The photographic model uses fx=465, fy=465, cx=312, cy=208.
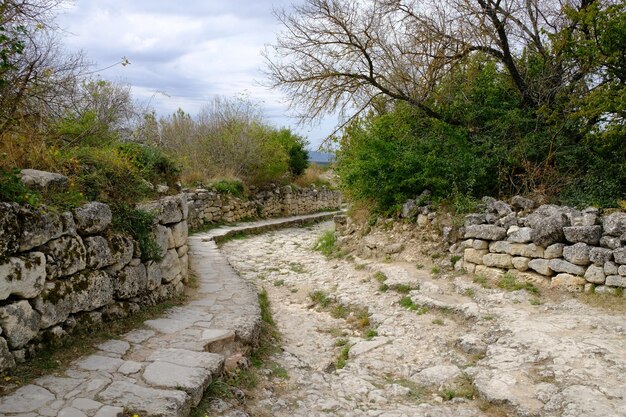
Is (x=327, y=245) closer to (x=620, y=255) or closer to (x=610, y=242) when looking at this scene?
(x=610, y=242)

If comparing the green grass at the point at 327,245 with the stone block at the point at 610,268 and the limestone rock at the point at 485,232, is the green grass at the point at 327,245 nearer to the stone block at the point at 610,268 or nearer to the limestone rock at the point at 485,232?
the limestone rock at the point at 485,232

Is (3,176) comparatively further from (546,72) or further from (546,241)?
(546,72)

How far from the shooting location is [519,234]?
7.07m

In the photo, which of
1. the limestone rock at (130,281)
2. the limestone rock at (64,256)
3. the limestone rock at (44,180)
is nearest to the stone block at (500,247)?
the limestone rock at (130,281)

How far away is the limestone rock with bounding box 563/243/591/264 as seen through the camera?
629 cm

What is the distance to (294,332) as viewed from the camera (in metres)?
6.43

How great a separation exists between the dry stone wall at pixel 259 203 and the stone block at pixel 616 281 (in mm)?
11038

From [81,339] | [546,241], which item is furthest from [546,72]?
[81,339]

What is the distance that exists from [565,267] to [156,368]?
216 inches

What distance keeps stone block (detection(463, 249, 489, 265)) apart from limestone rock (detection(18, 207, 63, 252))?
19.8 feet

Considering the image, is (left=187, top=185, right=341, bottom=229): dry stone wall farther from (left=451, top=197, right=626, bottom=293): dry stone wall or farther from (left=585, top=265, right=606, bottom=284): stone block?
(left=585, top=265, right=606, bottom=284): stone block

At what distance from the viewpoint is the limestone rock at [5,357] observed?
3.53m

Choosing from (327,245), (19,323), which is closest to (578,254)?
(327,245)

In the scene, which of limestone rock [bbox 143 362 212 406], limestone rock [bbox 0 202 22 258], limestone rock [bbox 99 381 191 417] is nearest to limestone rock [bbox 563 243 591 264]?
limestone rock [bbox 143 362 212 406]
